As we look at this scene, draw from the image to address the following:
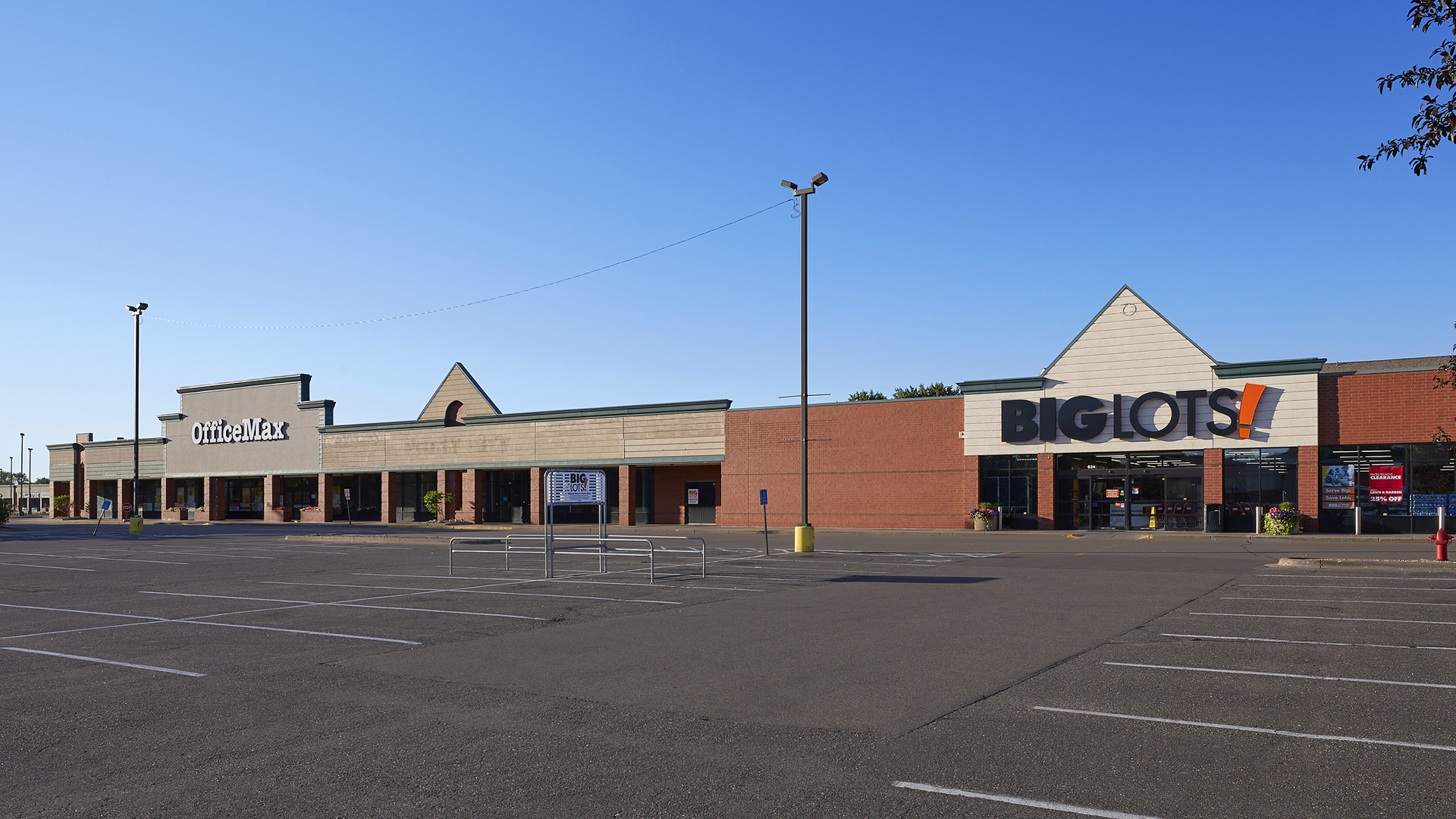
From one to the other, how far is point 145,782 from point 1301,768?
688 centimetres

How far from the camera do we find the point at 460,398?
55406 mm

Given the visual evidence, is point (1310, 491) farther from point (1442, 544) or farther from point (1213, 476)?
point (1442, 544)

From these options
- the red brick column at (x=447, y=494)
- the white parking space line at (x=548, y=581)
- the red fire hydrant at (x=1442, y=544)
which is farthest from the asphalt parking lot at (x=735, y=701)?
the red brick column at (x=447, y=494)

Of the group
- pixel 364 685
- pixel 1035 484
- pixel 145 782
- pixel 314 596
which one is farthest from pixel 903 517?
pixel 145 782

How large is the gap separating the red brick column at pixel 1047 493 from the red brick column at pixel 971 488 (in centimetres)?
235

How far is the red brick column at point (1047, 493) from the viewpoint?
127ft

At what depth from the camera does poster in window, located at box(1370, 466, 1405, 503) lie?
33344 millimetres

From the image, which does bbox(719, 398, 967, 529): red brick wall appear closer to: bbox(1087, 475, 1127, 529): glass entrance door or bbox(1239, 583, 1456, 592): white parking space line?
bbox(1087, 475, 1127, 529): glass entrance door

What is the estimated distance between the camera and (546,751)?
6520 mm

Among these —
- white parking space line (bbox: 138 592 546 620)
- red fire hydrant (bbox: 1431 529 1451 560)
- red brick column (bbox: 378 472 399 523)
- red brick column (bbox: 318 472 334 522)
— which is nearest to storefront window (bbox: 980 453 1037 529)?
red fire hydrant (bbox: 1431 529 1451 560)

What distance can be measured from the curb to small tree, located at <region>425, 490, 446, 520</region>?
42563 mm

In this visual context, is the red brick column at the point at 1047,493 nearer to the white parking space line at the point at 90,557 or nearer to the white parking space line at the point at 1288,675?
the white parking space line at the point at 90,557

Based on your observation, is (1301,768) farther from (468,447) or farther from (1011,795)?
(468,447)

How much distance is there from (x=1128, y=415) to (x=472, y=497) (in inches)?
1309
